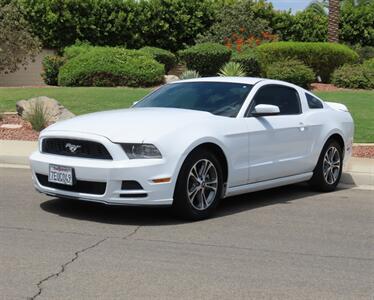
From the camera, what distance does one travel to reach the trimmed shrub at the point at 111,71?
22703 mm

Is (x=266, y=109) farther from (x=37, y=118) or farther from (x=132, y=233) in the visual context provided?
(x=37, y=118)

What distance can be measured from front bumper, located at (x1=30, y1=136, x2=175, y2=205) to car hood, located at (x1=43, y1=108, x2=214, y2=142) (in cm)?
21

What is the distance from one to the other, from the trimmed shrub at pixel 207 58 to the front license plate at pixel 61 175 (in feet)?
56.1

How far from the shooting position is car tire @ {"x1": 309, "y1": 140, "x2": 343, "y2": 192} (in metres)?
9.21

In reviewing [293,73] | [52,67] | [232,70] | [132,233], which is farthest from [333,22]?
[132,233]

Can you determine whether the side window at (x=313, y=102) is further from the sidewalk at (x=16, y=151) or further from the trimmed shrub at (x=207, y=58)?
the trimmed shrub at (x=207, y=58)

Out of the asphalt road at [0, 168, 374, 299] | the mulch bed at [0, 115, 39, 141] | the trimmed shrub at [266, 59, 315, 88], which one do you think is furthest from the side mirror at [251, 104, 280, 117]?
the trimmed shrub at [266, 59, 315, 88]

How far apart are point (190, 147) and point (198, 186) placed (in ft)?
1.55

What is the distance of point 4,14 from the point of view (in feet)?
77.8

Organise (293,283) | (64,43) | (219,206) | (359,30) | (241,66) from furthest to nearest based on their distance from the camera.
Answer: (359,30), (64,43), (241,66), (219,206), (293,283)

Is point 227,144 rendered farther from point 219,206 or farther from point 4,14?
point 4,14

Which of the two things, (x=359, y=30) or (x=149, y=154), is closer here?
(x=149, y=154)

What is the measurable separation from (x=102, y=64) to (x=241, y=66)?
4.69m

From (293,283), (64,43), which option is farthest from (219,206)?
(64,43)
